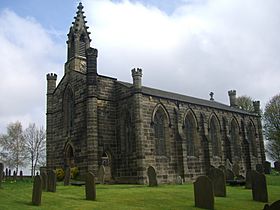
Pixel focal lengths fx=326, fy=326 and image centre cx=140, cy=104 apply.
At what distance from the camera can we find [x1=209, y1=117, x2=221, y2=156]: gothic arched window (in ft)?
123

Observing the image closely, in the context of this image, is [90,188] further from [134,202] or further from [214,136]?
[214,136]

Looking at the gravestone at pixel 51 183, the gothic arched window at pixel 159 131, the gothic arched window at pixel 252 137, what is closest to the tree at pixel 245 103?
the gothic arched window at pixel 252 137

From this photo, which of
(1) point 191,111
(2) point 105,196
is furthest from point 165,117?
(2) point 105,196

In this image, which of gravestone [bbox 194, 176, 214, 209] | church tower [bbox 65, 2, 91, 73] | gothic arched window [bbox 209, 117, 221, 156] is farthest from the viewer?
gothic arched window [bbox 209, 117, 221, 156]

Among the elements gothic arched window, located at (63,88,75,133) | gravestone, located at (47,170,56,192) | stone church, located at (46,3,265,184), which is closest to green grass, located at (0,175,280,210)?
gravestone, located at (47,170,56,192)

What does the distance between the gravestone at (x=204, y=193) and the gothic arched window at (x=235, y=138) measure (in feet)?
89.2

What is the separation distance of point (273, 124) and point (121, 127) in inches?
1199

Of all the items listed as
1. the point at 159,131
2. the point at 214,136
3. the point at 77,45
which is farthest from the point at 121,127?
the point at 214,136

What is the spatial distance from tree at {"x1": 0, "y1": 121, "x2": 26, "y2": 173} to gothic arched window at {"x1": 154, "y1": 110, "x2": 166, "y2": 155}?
33.0 metres

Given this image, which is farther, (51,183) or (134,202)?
(51,183)

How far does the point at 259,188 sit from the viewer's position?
16781 mm

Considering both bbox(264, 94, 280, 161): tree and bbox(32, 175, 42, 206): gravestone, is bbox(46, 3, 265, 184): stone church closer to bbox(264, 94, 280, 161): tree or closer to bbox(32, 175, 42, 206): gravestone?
bbox(32, 175, 42, 206): gravestone

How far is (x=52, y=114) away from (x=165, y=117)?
12.2 meters

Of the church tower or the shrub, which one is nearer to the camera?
the shrub
